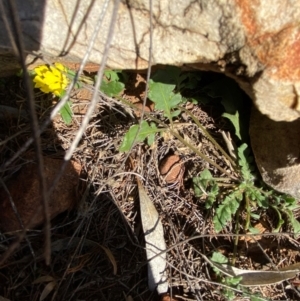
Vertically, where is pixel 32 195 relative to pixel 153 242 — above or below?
above

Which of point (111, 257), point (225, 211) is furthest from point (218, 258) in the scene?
point (111, 257)

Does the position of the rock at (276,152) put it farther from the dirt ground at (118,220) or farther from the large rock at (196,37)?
the large rock at (196,37)

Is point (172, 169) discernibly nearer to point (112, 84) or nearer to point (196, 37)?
point (112, 84)

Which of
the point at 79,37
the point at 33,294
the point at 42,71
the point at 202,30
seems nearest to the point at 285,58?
the point at 202,30

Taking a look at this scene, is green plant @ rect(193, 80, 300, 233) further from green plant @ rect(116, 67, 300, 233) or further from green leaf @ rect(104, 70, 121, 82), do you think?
green leaf @ rect(104, 70, 121, 82)

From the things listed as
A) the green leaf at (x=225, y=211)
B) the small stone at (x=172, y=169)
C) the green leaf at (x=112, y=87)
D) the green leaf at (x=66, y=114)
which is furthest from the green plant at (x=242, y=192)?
the green leaf at (x=66, y=114)

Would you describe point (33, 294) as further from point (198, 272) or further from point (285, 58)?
point (285, 58)

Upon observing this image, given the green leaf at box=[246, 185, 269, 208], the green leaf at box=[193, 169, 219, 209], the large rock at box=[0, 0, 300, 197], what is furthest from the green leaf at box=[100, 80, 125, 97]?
the green leaf at box=[246, 185, 269, 208]
